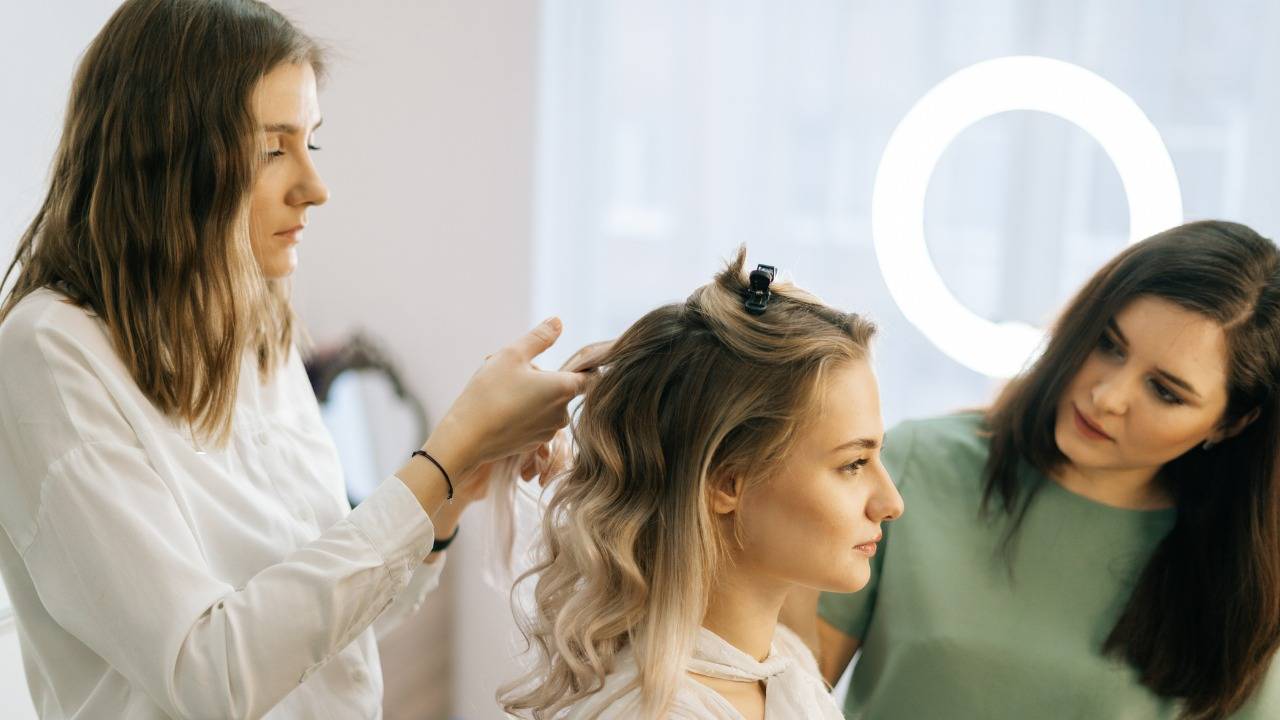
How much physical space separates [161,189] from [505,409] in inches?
16.7

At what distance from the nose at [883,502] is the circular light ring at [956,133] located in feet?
1.74

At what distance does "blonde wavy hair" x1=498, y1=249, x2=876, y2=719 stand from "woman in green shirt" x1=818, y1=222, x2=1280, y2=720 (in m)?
0.44

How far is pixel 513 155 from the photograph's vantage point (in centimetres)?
281

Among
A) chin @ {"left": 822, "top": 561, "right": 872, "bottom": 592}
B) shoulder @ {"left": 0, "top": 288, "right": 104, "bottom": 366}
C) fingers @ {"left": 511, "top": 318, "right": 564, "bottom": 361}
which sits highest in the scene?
shoulder @ {"left": 0, "top": 288, "right": 104, "bottom": 366}

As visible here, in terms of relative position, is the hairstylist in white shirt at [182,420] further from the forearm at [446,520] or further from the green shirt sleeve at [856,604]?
the green shirt sleeve at [856,604]

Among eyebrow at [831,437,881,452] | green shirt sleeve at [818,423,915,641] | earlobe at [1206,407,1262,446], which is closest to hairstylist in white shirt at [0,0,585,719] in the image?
eyebrow at [831,437,881,452]

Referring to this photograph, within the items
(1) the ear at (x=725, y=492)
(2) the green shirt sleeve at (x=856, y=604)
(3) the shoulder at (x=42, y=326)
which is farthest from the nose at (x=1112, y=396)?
(3) the shoulder at (x=42, y=326)

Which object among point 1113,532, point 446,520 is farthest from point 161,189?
point 1113,532

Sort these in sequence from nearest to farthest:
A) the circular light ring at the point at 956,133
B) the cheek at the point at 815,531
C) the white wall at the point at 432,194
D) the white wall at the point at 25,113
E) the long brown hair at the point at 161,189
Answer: the long brown hair at the point at 161,189, the cheek at the point at 815,531, the white wall at the point at 25,113, the circular light ring at the point at 956,133, the white wall at the point at 432,194

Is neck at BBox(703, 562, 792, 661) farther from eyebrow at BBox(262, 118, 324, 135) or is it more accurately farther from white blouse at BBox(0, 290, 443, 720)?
eyebrow at BBox(262, 118, 324, 135)

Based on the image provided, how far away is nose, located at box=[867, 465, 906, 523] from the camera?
1.22 m

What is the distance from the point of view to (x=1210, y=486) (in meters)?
1.55

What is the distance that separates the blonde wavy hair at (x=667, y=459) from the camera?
1186mm

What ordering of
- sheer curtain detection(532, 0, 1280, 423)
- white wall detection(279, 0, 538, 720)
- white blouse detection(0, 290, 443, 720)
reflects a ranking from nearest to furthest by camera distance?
white blouse detection(0, 290, 443, 720), sheer curtain detection(532, 0, 1280, 423), white wall detection(279, 0, 538, 720)
